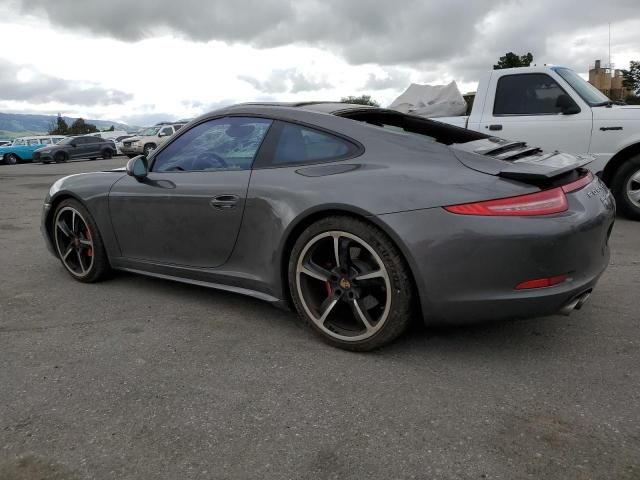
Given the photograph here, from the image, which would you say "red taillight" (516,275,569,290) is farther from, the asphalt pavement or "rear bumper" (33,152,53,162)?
"rear bumper" (33,152,53,162)

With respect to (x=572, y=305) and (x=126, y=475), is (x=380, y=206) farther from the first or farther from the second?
(x=126, y=475)

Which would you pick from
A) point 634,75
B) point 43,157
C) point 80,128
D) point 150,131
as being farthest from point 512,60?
point 80,128

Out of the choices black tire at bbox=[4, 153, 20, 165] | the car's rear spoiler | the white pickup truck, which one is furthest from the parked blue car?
the car's rear spoiler

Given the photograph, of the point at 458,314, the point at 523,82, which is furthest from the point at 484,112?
the point at 458,314

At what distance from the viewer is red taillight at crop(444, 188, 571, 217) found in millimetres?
2486

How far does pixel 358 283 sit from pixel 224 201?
0.99m

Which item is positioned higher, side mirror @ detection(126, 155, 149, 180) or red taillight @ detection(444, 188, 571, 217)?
side mirror @ detection(126, 155, 149, 180)

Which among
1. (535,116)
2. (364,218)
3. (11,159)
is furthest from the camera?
(11,159)

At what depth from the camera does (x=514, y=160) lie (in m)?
2.77


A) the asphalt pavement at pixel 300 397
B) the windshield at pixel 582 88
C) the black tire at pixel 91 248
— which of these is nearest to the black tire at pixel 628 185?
the windshield at pixel 582 88

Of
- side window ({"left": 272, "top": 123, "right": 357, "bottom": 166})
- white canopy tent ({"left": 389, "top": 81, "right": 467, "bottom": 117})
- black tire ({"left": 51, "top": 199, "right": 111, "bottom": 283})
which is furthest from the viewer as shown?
white canopy tent ({"left": 389, "top": 81, "right": 467, "bottom": 117})

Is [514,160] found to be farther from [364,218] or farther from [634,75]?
[634,75]

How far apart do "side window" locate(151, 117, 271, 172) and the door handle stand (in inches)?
7.9

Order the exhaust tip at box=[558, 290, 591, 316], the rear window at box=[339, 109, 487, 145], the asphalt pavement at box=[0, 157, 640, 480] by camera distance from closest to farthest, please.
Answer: the asphalt pavement at box=[0, 157, 640, 480], the exhaust tip at box=[558, 290, 591, 316], the rear window at box=[339, 109, 487, 145]
